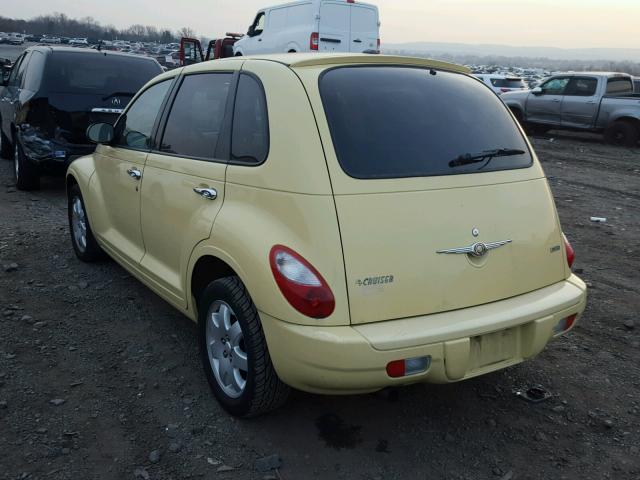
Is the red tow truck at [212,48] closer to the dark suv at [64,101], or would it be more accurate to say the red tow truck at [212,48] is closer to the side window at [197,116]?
the dark suv at [64,101]

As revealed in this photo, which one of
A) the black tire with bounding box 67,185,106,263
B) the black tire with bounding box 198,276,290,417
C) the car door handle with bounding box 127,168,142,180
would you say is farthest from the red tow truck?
the black tire with bounding box 198,276,290,417

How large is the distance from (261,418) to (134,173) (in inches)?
74.5

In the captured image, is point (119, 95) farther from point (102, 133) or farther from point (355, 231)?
point (355, 231)

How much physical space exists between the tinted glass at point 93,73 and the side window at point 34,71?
136mm

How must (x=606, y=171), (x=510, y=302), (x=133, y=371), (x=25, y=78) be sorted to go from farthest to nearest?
(x=606, y=171), (x=25, y=78), (x=133, y=371), (x=510, y=302)

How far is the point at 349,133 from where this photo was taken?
9.27 ft

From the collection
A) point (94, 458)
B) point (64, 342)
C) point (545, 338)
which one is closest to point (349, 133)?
point (545, 338)

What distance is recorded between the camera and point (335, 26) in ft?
56.6

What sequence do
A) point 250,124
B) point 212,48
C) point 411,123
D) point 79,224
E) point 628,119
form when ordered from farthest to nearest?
point 212,48, point 628,119, point 79,224, point 250,124, point 411,123

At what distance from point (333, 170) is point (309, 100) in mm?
407

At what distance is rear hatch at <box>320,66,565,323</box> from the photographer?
8.54 feet

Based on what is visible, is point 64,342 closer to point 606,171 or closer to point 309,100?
point 309,100

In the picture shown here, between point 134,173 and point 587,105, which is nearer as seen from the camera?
point 134,173

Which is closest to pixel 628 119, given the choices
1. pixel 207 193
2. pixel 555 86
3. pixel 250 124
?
Result: pixel 555 86
